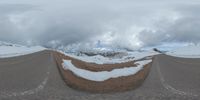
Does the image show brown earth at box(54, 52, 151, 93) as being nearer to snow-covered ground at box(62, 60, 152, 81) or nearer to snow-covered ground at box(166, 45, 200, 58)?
snow-covered ground at box(62, 60, 152, 81)

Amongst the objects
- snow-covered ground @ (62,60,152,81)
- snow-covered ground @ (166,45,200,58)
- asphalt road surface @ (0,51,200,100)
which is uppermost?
snow-covered ground @ (62,60,152,81)

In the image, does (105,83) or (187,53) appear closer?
(105,83)

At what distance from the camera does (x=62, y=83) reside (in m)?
19.5

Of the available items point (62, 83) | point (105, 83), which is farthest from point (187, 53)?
point (62, 83)

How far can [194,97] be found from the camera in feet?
55.1

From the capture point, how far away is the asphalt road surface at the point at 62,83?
16.9 metres

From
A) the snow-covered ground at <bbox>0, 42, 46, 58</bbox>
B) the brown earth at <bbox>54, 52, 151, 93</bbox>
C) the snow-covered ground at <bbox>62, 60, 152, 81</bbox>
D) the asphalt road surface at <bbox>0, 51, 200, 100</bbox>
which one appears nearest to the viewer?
the asphalt road surface at <bbox>0, 51, 200, 100</bbox>

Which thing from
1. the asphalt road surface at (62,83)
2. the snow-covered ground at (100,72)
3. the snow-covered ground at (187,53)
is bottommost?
the snow-covered ground at (187,53)

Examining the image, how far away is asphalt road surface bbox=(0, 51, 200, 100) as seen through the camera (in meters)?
16.9

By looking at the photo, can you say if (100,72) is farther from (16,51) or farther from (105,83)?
(16,51)

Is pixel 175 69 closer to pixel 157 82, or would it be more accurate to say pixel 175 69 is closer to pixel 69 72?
pixel 157 82

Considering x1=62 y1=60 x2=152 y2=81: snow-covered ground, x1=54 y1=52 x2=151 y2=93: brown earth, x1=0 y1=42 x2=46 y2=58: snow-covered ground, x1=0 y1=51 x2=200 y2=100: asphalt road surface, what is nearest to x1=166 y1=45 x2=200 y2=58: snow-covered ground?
x1=0 y1=51 x2=200 y2=100: asphalt road surface

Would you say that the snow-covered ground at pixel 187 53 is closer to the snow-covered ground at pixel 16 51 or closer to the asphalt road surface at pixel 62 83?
the asphalt road surface at pixel 62 83

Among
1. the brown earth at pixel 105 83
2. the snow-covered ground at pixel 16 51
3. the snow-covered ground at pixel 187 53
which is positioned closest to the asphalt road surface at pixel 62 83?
the brown earth at pixel 105 83
